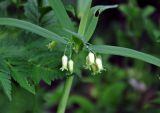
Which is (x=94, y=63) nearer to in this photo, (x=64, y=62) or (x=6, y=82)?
(x=64, y=62)

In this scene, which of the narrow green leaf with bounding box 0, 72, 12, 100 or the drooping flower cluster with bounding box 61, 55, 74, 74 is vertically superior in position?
the drooping flower cluster with bounding box 61, 55, 74, 74

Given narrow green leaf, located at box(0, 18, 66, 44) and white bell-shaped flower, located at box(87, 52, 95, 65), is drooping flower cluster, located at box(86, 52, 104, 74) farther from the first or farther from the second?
narrow green leaf, located at box(0, 18, 66, 44)

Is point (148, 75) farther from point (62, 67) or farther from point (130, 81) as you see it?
point (62, 67)

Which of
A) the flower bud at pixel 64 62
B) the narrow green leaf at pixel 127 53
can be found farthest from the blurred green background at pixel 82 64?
the narrow green leaf at pixel 127 53

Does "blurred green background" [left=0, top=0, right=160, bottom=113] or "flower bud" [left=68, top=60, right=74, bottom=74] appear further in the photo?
"blurred green background" [left=0, top=0, right=160, bottom=113]

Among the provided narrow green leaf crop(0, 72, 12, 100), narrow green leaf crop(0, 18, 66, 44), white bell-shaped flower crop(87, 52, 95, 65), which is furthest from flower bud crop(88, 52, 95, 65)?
narrow green leaf crop(0, 72, 12, 100)

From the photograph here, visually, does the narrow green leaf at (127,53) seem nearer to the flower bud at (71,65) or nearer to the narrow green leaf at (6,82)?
the flower bud at (71,65)

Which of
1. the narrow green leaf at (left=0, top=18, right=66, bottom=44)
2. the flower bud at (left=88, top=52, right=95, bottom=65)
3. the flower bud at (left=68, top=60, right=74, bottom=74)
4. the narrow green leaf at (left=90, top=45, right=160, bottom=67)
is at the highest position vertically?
the narrow green leaf at (left=0, top=18, right=66, bottom=44)

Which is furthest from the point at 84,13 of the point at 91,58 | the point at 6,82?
the point at 6,82

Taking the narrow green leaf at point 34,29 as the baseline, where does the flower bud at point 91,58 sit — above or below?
below
